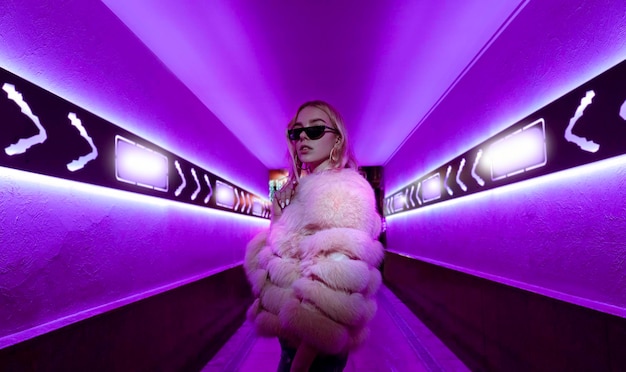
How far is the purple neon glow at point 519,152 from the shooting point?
2.20 meters

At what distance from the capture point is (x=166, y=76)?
3195mm

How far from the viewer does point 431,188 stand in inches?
191

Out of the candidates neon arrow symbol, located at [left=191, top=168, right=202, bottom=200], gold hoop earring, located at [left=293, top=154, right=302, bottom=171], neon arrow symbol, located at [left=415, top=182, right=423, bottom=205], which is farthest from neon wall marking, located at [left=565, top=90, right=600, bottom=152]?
neon arrow symbol, located at [left=415, top=182, right=423, bottom=205]

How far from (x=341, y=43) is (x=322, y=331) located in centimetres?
271

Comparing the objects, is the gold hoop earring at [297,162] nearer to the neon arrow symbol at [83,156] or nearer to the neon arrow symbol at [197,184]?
the neon arrow symbol at [83,156]

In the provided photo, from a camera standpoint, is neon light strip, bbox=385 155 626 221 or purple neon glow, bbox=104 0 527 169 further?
purple neon glow, bbox=104 0 527 169

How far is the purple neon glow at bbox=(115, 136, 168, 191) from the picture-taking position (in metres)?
2.29

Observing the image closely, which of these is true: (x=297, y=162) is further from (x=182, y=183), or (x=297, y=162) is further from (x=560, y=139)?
(x=182, y=183)

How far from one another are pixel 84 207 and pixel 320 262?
1.68m

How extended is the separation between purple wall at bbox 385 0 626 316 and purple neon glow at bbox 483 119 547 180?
0.14 metres

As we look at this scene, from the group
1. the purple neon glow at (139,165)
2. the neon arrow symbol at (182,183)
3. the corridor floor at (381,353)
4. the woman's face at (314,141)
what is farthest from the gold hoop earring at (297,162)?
the corridor floor at (381,353)

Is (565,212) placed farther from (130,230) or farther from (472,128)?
(130,230)

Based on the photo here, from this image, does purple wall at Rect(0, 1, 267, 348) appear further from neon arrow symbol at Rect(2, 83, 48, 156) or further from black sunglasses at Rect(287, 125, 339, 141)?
black sunglasses at Rect(287, 125, 339, 141)

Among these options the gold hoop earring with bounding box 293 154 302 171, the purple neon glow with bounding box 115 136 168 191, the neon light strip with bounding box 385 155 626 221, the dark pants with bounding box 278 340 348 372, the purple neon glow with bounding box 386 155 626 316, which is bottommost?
the dark pants with bounding box 278 340 348 372
